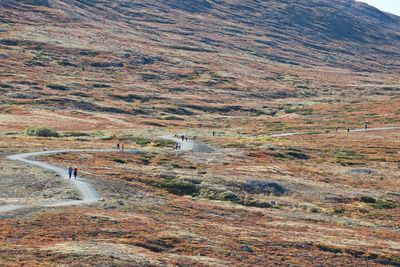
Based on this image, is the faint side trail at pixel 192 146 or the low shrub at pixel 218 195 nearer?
the low shrub at pixel 218 195

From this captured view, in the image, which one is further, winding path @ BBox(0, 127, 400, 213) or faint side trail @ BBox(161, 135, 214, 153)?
faint side trail @ BBox(161, 135, 214, 153)

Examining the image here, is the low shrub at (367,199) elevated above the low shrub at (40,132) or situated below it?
above

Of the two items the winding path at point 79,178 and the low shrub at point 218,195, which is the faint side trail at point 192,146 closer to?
the winding path at point 79,178

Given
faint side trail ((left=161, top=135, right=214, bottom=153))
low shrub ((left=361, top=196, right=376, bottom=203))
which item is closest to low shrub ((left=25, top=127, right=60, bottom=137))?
Answer: faint side trail ((left=161, top=135, right=214, bottom=153))

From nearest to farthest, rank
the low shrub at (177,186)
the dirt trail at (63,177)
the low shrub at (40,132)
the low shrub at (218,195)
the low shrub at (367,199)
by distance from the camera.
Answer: the dirt trail at (63,177) < the low shrub at (218,195) < the low shrub at (177,186) < the low shrub at (367,199) < the low shrub at (40,132)

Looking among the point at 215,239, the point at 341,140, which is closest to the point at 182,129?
the point at 341,140

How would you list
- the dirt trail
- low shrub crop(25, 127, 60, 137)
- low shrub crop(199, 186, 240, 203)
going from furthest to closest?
low shrub crop(25, 127, 60, 137), low shrub crop(199, 186, 240, 203), the dirt trail

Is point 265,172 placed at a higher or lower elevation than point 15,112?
higher

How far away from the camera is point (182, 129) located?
130 meters

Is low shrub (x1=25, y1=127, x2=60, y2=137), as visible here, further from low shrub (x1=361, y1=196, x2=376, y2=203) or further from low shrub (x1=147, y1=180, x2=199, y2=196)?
low shrub (x1=361, y1=196, x2=376, y2=203)

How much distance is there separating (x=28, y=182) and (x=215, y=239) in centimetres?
2267

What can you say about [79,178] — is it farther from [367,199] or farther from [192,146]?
[192,146]

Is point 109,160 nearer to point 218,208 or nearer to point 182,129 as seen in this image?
point 218,208

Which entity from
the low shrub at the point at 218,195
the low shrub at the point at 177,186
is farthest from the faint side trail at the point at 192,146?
A: the low shrub at the point at 218,195
